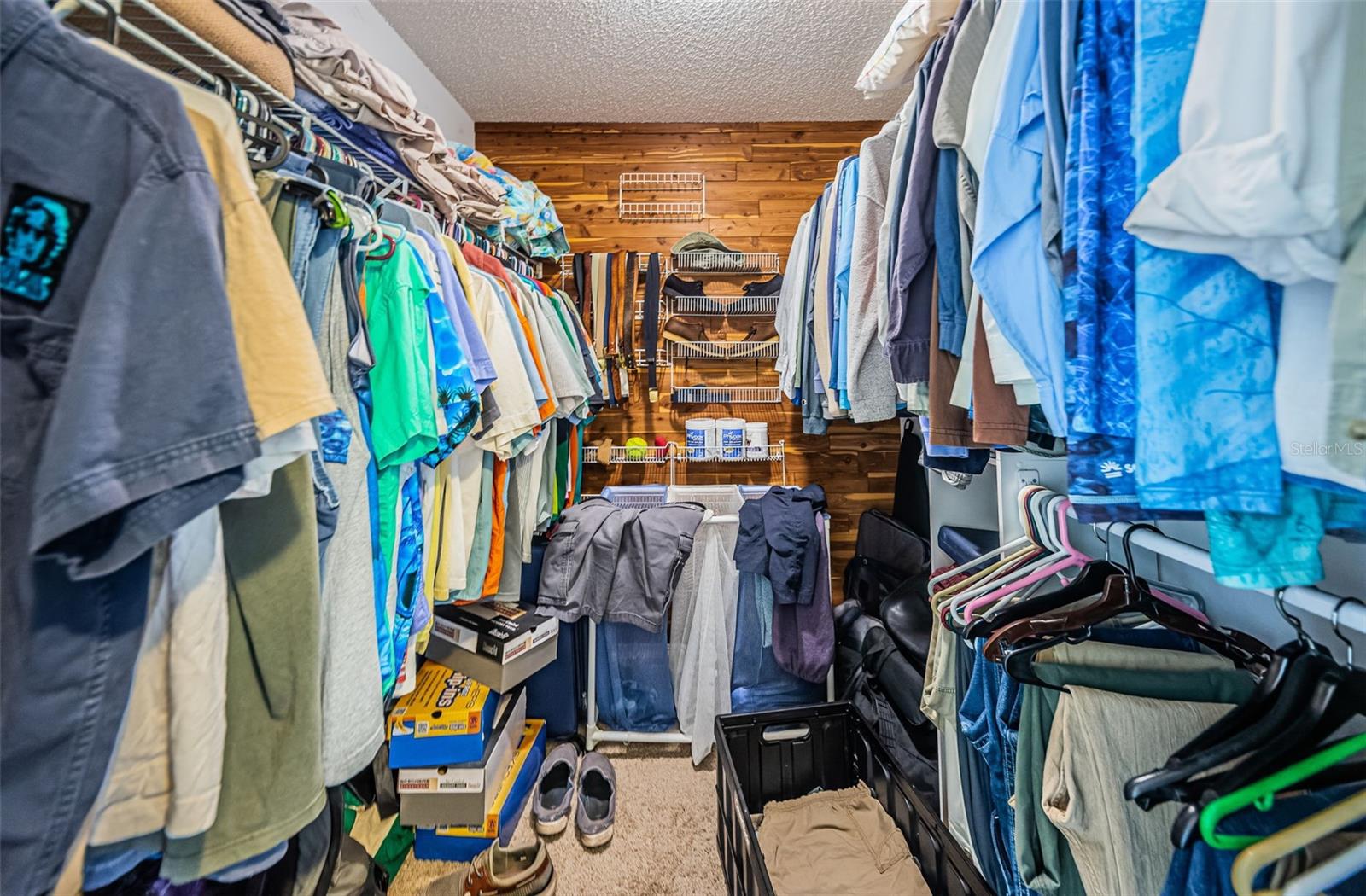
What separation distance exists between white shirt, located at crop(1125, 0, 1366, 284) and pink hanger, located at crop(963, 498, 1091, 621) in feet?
1.95

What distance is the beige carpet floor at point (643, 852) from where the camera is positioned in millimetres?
1368

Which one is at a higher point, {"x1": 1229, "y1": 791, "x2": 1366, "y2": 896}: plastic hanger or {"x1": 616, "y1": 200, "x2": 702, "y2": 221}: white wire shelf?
{"x1": 616, "y1": 200, "x2": 702, "y2": 221}: white wire shelf

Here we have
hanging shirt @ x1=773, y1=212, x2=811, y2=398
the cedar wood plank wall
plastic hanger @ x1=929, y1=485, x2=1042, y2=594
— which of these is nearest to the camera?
plastic hanger @ x1=929, y1=485, x2=1042, y2=594

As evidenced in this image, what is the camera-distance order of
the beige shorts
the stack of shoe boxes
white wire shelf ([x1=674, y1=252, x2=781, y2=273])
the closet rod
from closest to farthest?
the closet rod < the beige shorts < the stack of shoe boxes < white wire shelf ([x1=674, y1=252, x2=781, y2=273])

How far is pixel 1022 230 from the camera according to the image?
2.07 feet

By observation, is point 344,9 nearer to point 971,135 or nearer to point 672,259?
point 672,259

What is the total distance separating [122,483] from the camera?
40cm

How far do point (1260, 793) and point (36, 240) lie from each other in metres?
1.27

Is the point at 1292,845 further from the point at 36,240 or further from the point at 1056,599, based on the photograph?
the point at 36,240

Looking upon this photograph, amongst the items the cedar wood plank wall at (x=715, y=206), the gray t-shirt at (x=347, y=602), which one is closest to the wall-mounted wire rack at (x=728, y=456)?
the cedar wood plank wall at (x=715, y=206)

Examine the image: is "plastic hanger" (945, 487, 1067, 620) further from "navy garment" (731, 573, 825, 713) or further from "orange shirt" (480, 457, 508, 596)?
"orange shirt" (480, 457, 508, 596)

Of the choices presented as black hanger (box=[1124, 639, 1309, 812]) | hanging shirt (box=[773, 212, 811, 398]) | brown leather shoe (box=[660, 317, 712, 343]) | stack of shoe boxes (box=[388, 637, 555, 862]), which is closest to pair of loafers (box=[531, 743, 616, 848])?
stack of shoe boxes (box=[388, 637, 555, 862])

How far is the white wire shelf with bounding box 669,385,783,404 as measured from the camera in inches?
98.2

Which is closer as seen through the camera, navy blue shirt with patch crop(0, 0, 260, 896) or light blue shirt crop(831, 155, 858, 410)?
navy blue shirt with patch crop(0, 0, 260, 896)
